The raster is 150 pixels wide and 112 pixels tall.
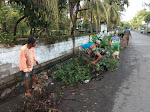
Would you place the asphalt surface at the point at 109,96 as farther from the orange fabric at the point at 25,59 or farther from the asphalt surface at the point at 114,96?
the orange fabric at the point at 25,59

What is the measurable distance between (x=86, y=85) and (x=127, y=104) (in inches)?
52.6

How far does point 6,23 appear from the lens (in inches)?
282

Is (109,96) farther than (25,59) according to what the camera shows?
Yes

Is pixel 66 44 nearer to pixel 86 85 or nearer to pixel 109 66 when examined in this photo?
pixel 109 66

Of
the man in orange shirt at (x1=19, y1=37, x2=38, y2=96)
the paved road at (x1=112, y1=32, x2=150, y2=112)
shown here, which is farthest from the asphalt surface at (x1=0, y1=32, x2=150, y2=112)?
the man in orange shirt at (x1=19, y1=37, x2=38, y2=96)

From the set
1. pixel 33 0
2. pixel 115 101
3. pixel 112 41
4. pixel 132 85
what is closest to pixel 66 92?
pixel 115 101

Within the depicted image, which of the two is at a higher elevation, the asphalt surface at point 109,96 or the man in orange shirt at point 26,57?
the man in orange shirt at point 26,57

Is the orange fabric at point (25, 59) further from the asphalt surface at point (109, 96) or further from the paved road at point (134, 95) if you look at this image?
the paved road at point (134, 95)

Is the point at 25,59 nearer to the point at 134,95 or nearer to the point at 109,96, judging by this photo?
the point at 109,96

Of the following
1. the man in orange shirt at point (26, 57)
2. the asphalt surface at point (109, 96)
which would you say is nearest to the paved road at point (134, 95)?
the asphalt surface at point (109, 96)

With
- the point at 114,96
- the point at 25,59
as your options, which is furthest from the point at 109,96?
the point at 25,59

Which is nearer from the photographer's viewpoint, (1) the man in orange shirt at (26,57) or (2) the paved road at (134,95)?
(2) the paved road at (134,95)

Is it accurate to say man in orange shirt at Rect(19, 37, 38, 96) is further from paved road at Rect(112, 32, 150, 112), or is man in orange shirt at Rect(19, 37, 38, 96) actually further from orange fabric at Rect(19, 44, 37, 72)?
paved road at Rect(112, 32, 150, 112)

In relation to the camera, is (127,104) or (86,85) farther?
(86,85)
